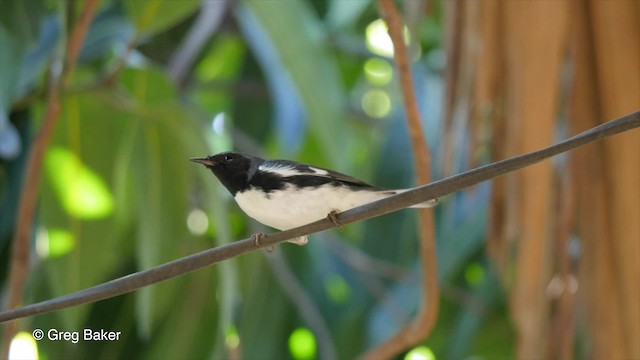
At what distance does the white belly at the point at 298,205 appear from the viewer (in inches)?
99.5

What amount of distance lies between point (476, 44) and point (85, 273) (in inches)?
72.9

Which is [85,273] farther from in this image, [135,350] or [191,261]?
[191,261]

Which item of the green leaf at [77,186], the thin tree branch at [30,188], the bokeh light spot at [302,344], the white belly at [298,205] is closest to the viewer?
the white belly at [298,205]

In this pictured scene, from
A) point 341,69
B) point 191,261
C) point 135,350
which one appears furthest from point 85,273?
point 341,69

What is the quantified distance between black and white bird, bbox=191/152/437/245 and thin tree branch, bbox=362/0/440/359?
0.13 m

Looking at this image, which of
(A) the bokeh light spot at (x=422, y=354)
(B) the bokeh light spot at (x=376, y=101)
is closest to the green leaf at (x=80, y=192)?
(A) the bokeh light spot at (x=422, y=354)

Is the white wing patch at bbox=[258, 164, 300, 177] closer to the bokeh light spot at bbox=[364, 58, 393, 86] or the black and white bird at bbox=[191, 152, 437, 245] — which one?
the black and white bird at bbox=[191, 152, 437, 245]

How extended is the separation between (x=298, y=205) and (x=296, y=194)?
0.03m

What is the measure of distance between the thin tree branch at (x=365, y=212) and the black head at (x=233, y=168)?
1.10 metres

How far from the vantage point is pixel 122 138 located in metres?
3.93

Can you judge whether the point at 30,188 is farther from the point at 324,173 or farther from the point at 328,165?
the point at 328,165

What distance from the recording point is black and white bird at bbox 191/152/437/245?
253 cm

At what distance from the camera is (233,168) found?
2814 mm

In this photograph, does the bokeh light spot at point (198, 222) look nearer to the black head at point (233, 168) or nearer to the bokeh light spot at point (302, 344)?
the bokeh light spot at point (302, 344)
